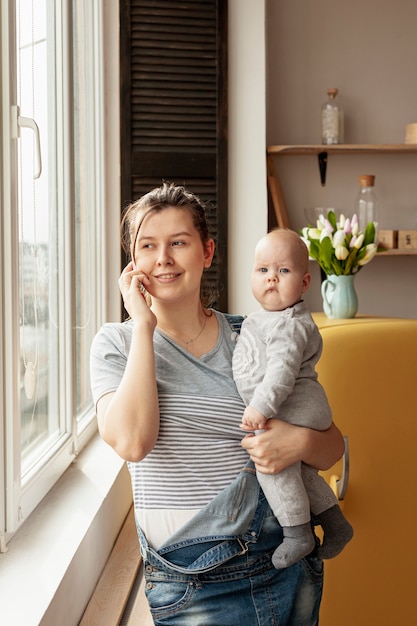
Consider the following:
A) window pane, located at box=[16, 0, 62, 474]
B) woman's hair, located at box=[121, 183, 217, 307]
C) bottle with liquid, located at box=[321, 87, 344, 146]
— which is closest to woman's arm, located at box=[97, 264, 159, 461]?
woman's hair, located at box=[121, 183, 217, 307]

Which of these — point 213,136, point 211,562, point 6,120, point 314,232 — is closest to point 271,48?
point 213,136

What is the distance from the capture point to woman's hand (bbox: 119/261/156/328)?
145cm

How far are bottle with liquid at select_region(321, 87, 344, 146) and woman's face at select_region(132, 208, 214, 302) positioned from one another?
2.56 metres

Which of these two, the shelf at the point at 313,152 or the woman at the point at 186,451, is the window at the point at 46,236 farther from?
the shelf at the point at 313,152

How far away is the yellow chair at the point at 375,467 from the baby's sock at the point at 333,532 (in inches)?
18.2

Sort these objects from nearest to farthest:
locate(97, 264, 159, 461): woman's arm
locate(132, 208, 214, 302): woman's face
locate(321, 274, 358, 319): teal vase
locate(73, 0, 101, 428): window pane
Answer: locate(97, 264, 159, 461): woman's arm < locate(132, 208, 214, 302): woman's face < locate(321, 274, 358, 319): teal vase < locate(73, 0, 101, 428): window pane

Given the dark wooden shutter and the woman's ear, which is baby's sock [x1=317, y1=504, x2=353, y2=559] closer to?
the woman's ear

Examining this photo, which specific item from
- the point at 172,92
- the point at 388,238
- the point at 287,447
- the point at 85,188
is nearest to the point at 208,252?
the point at 287,447

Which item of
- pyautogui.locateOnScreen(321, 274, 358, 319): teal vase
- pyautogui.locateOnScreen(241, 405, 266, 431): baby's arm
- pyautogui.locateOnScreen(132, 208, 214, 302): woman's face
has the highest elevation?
pyautogui.locateOnScreen(132, 208, 214, 302): woman's face

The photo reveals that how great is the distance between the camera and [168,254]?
1485 mm

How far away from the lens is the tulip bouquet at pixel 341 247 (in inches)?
99.7

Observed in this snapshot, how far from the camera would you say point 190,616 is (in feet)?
4.71

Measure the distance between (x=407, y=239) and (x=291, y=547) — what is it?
104 inches

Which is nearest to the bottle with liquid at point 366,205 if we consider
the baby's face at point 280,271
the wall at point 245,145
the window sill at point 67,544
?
the wall at point 245,145
